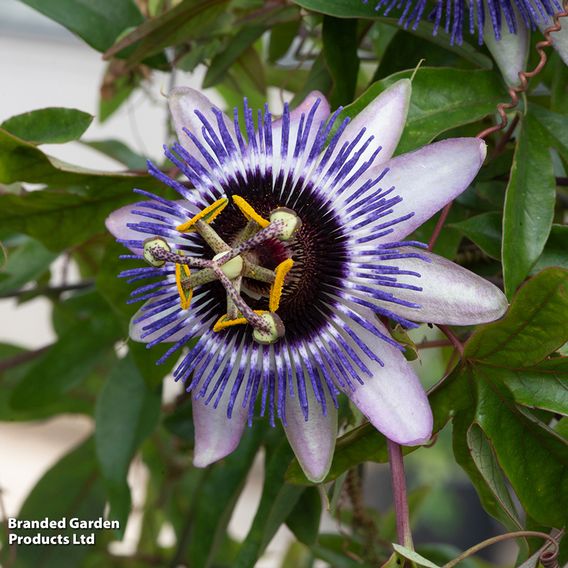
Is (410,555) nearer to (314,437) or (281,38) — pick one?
(314,437)

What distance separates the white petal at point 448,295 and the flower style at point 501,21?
0.70 ft

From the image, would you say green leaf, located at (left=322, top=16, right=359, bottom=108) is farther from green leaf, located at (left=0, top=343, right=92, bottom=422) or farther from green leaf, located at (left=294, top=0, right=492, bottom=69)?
green leaf, located at (left=0, top=343, right=92, bottom=422)

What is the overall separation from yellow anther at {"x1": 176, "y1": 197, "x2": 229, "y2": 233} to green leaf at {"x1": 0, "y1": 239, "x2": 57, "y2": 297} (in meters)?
0.60

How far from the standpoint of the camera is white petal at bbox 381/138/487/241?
77cm

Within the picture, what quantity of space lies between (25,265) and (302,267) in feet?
2.06

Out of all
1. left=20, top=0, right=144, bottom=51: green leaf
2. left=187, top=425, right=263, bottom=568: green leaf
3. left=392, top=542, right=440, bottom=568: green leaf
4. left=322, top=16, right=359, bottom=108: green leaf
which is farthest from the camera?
left=187, top=425, right=263, bottom=568: green leaf

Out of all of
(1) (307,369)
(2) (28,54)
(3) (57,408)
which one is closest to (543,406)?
(1) (307,369)

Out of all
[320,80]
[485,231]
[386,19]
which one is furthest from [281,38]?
[485,231]

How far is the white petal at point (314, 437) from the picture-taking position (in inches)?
32.0

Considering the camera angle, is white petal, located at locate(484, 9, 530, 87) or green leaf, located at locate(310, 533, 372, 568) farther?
green leaf, located at locate(310, 533, 372, 568)

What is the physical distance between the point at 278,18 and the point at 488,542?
668 mm

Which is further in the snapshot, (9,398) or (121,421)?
(9,398)

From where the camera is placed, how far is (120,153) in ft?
4.48

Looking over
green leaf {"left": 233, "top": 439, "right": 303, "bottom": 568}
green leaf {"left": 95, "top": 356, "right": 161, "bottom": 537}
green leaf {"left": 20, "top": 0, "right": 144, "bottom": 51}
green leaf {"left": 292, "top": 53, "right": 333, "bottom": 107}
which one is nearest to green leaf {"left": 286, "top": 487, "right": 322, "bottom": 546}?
green leaf {"left": 233, "top": 439, "right": 303, "bottom": 568}
